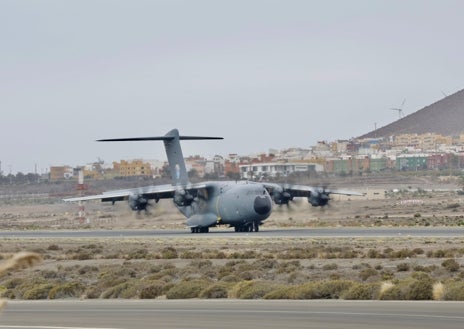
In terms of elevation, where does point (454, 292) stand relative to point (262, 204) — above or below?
below

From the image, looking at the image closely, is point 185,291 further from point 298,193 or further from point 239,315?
point 298,193

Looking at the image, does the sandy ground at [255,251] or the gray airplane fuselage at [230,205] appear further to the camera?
the gray airplane fuselage at [230,205]

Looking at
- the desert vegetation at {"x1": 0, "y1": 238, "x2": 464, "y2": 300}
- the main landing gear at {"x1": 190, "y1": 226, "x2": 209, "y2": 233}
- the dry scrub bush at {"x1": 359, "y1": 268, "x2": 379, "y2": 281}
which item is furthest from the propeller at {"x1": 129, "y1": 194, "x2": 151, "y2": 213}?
the dry scrub bush at {"x1": 359, "y1": 268, "x2": 379, "y2": 281}

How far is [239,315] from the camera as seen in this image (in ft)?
86.6

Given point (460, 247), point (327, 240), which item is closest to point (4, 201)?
point (327, 240)

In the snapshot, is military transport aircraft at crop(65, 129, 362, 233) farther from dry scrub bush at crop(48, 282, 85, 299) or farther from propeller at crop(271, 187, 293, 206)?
dry scrub bush at crop(48, 282, 85, 299)

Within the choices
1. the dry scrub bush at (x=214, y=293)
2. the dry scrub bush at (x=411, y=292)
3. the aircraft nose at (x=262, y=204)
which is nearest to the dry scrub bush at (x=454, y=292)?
the dry scrub bush at (x=411, y=292)

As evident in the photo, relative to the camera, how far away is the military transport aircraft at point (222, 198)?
71812mm

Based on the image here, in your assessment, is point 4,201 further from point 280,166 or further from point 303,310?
point 303,310

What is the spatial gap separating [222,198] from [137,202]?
5434mm

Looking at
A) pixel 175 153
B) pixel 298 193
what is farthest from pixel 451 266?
pixel 175 153

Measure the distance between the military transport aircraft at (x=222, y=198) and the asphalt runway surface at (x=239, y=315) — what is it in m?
39.1

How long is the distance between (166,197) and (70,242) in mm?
10666

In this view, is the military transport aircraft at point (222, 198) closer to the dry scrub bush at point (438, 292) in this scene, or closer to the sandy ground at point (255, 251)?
the sandy ground at point (255, 251)
